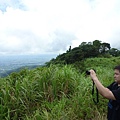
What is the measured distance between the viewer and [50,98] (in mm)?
4852

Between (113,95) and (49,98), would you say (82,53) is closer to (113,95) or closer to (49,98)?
(49,98)

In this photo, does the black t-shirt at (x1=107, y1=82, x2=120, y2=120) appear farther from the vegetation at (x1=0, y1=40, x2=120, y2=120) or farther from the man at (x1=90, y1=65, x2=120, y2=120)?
the vegetation at (x1=0, y1=40, x2=120, y2=120)

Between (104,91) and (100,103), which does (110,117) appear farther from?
(100,103)

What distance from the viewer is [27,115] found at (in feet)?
14.2

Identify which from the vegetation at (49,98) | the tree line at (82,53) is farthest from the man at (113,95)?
the tree line at (82,53)

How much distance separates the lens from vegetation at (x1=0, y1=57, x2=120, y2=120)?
4.20 meters

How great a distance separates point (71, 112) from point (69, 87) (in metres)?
1.04

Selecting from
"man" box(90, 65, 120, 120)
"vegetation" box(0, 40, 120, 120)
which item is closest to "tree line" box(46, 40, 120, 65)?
"vegetation" box(0, 40, 120, 120)

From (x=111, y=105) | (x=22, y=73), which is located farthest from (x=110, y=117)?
(x=22, y=73)

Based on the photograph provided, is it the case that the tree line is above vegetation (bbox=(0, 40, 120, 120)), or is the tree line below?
above

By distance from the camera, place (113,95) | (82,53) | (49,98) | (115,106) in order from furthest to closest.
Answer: (82,53)
(49,98)
(115,106)
(113,95)

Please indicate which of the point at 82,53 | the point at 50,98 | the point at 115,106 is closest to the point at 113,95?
the point at 115,106

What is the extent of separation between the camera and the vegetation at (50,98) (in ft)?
13.8

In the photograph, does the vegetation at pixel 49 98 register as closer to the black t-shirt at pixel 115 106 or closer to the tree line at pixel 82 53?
the black t-shirt at pixel 115 106
